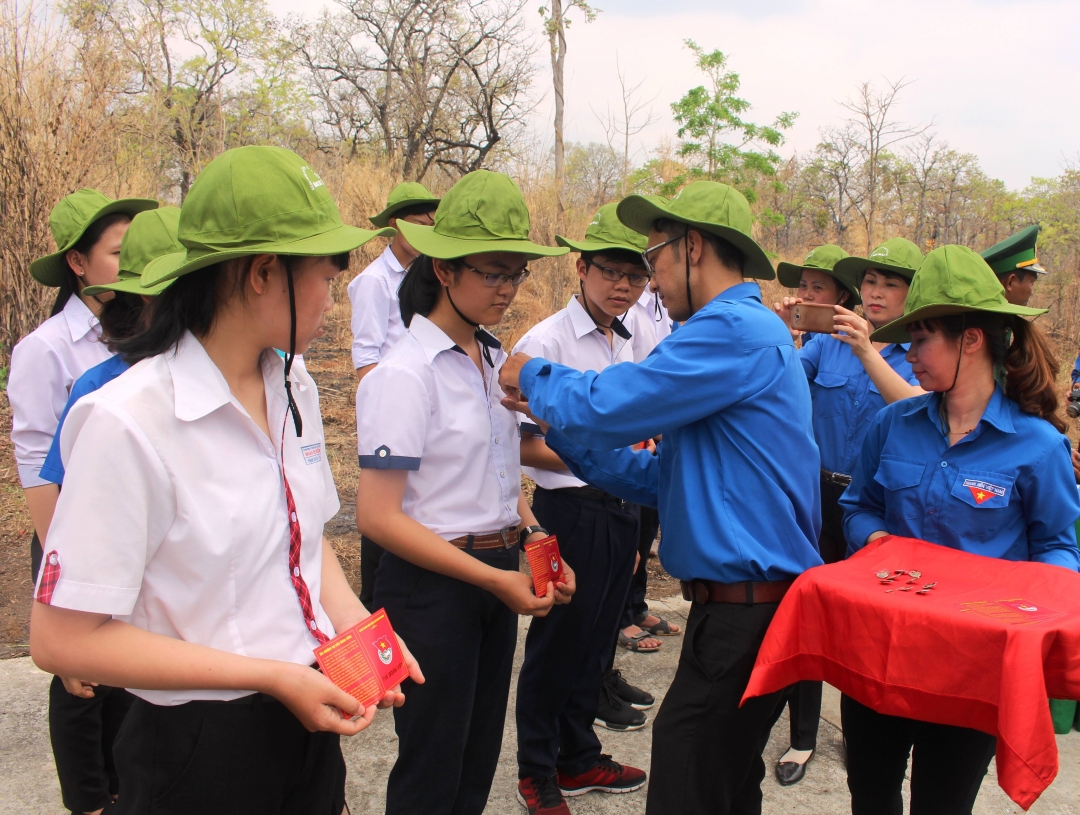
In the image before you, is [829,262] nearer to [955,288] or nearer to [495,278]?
[955,288]

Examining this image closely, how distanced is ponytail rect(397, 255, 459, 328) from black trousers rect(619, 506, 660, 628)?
6.69 ft

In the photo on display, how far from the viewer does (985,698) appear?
1.72m

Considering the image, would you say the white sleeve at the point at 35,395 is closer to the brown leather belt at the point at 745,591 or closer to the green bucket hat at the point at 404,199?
the brown leather belt at the point at 745,591

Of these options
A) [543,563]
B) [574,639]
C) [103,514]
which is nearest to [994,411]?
[543,563]

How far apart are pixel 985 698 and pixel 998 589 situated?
1.03 ft

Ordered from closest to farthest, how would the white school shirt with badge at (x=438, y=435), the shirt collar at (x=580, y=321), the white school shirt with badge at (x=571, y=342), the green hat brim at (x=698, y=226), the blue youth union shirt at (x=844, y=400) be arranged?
the white school shirt with badge at (x=438, y=435) → the green hat brim at (x=698, y=226) → the white school shirt with badge at (x=571, y=342) → the shirt collar at (x=580, y=321) → the blue youth union shirt at (x=844, y=400)

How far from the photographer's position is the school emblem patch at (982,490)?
2.21 meters

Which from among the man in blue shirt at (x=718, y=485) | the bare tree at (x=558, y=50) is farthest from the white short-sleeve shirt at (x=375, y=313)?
the bare tree at (x=558, y=50)

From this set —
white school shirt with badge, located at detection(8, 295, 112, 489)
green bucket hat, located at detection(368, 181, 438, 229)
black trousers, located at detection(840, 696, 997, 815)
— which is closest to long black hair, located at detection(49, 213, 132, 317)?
white school shirt with badge, located at detection(8, 295, 112, 489)

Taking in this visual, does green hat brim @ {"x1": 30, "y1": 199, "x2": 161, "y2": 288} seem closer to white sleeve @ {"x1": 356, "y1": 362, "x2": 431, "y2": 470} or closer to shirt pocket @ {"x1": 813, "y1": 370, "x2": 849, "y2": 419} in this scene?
white sleeve @ {"x1": 356, "y1": 362, "x2": 431, "y2": 470}

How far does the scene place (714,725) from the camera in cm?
210

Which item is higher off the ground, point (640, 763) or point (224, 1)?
point (224, 1)

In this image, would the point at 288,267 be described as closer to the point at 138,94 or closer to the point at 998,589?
the point at 998,589

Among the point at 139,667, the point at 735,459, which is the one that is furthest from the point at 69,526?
the point at 735,459
